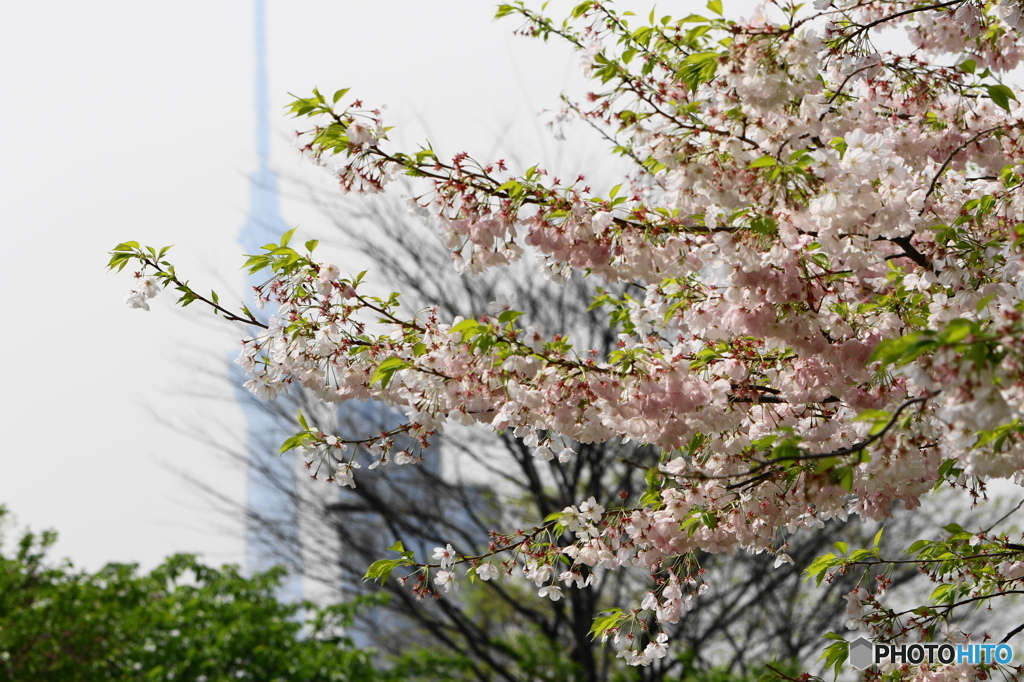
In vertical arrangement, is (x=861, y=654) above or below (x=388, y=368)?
below

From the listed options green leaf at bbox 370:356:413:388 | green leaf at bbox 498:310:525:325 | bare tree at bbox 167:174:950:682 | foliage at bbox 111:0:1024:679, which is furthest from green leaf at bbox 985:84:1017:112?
bare tree at bbox 167:174:950:682

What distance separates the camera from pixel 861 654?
2.84 m

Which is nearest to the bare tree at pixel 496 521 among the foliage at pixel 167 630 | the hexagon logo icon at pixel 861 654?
the foliage at pixel 167 630

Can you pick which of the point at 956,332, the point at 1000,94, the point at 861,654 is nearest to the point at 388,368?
the point at 956,332

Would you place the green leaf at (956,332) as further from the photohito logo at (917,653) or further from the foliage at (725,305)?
the photohito logo at (917,653)

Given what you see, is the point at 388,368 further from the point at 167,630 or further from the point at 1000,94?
the point at 167,630

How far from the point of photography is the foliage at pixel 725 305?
2230 millimetres

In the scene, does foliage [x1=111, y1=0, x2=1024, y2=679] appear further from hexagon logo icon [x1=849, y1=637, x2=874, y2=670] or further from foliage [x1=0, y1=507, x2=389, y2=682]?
foliage [x1=0, y1=507, x2=389, y2=682]

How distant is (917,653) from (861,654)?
17 cm

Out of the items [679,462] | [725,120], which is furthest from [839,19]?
[679,462]

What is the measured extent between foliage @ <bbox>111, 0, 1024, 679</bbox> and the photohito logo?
0.15 feet

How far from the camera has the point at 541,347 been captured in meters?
2.40

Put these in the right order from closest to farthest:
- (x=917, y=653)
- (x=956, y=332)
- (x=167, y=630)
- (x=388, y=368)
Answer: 1. (x=956, y=332)
2. (x=388, y=368)
3. (x=917, y=653)
4. (x=167, y=630)

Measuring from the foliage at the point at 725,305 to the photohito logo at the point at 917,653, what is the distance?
0.05 metres
